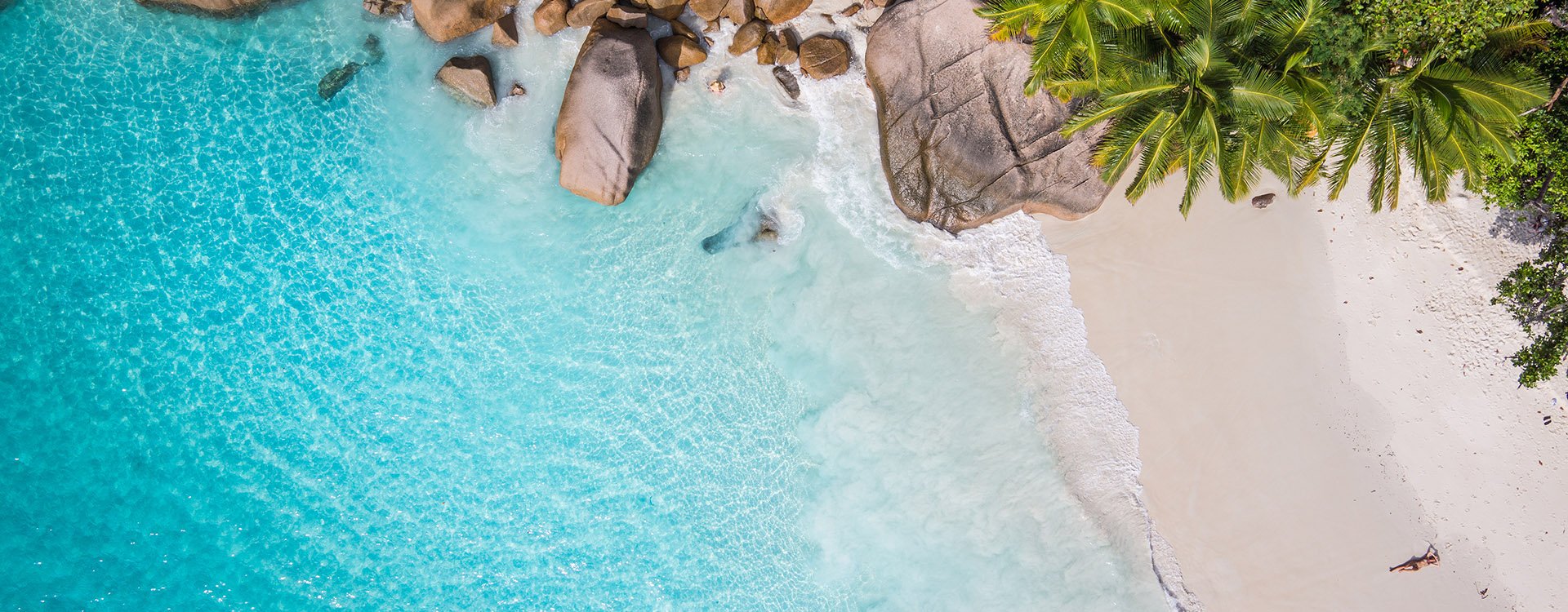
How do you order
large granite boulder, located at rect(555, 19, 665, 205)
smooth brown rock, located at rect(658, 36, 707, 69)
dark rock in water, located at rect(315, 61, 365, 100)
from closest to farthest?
large granite boulder, located at rect(555, 19, 665, 205), smooth brown rock, located at rect(658, 36, 707, 69), dark rock in water, located at rect(315, 61, 365, 100)

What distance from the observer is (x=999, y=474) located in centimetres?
1330

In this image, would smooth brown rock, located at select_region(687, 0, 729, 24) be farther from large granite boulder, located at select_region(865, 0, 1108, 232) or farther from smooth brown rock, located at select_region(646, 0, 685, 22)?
large granite boulder, located at select_region(865, 0, 1108, 232)

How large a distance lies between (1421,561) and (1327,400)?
129 inches

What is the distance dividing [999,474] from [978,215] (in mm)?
4592

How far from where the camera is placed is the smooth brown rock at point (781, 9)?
12.8 meters

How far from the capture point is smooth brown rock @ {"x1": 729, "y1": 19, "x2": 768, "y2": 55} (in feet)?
42.6

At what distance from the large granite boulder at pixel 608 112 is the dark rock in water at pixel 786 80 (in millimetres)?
2067

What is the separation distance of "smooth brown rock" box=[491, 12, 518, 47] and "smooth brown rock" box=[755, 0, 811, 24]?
4262 mm

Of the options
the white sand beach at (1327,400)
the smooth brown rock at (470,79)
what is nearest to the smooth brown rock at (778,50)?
the smooth brown rock at (470,79)

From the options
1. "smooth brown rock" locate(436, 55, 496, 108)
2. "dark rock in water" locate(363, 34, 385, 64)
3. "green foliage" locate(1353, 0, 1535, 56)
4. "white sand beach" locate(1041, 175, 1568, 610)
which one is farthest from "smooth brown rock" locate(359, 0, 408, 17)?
"green foliage" locate(1353, 0, 1535, 56)

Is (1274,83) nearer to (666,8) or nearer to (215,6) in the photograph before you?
(666,8)

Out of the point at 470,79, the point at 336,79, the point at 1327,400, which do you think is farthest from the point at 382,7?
the point at 1327,400

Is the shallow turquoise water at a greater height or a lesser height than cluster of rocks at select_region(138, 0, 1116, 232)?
lesser

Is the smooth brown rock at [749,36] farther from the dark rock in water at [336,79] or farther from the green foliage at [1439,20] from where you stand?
the green foliage at [1439,20]
